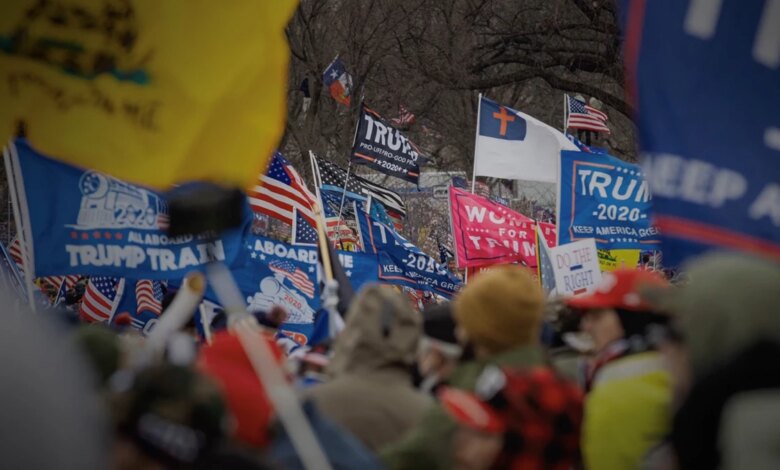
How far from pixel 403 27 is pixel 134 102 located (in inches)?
753

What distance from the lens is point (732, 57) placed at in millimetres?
3561

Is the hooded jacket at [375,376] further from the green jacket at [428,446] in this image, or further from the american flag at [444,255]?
the american flag at [444,255]

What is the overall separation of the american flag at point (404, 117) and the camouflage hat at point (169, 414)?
69.6 ft

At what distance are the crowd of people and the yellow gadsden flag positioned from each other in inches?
27.9

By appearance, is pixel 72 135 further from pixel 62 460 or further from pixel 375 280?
pixel 375 280

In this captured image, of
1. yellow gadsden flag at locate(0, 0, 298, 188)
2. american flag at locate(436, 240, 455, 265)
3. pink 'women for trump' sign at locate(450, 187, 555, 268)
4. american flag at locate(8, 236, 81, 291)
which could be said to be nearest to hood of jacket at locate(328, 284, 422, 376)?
yellow gadsden flag at locate(0, 0, 298, 188)

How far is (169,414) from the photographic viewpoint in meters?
2.42

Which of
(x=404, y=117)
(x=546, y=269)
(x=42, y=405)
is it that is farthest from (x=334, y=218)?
(x=42, y=405)

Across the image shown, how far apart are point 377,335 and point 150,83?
137 centimetres

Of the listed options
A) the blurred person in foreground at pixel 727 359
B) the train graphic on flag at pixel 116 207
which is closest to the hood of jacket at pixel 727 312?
the blurred person in foreground at pixel 727 359

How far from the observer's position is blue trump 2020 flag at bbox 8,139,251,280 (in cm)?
628

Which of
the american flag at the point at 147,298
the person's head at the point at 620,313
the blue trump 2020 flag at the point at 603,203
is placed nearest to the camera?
the person's head at the point at 620,313

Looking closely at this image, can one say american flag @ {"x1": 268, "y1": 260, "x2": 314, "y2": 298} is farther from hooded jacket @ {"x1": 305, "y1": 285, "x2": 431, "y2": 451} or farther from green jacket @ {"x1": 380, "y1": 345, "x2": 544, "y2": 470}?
green jacket @ {"x1": 380, "y1": 345, "x2": 544, "y2": 470}

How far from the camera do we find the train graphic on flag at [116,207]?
250 inches
